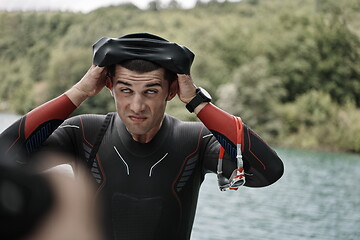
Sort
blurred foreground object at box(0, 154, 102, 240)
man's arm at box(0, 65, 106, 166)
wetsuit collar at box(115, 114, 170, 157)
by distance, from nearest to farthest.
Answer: blurred foreground object at box(0, 154, 102, 240)
man's arm at box(0, 65, 106, 166)
wetsuit collar at box(115, 114, 170, 157)

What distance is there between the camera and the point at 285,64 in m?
60.2

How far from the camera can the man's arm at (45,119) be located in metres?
2.43

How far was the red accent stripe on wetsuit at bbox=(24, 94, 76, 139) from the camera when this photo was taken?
2.50 meters

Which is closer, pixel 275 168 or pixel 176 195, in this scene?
pixel 275 168

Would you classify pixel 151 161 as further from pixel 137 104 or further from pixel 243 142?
pixel 243 142

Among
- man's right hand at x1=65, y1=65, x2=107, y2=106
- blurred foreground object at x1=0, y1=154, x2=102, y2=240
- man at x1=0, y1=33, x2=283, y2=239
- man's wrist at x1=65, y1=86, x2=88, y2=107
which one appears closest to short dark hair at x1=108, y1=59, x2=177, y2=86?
man at x1=0, y1=33, x2=283, y2=239

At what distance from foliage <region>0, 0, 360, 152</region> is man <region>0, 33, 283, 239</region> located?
32178 millimetres

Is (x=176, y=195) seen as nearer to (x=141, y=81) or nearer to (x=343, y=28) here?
(x=141, y=81)

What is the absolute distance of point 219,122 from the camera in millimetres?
2629

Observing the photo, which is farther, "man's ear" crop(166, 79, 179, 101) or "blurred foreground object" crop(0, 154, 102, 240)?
"man's ear" crop(166, 79, 179, 101)

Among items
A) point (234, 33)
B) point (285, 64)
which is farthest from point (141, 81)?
point (234, 33)

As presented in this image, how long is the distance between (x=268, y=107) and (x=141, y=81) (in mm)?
49527

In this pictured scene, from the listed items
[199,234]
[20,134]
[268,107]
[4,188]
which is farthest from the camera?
[268,107]

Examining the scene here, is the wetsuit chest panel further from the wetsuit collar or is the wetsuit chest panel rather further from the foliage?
the foliage
